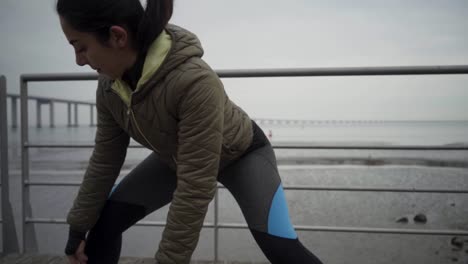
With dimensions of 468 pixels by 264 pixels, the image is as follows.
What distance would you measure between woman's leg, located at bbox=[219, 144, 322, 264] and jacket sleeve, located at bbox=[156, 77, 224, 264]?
236mm

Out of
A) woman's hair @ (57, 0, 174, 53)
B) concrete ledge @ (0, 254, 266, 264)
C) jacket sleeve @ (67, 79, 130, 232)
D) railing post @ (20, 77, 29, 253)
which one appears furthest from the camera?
railing post @ (20, 77, 29, 253)

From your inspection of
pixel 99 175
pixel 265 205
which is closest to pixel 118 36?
pixel 99 175

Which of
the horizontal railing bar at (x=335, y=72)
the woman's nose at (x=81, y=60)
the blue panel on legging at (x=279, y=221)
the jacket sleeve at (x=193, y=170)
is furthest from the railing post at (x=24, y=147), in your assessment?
the blue panel on legging at (x=279, y=221)

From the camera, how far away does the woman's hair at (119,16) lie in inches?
Answer: 30.4

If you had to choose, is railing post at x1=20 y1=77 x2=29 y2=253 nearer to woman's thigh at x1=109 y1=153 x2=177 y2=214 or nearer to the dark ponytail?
woman's thigh at x1=109 y1=153 x2=177 y2=214

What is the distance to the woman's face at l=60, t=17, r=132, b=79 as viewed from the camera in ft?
2.64

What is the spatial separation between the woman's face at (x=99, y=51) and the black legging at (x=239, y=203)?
1.42 ft

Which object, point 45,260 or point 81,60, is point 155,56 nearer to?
point 81,60

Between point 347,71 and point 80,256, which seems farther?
point 347,71

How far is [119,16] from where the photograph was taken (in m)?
0.79

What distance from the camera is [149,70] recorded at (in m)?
0.83

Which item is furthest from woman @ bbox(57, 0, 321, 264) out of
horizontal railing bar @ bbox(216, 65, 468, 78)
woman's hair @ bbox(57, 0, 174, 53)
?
horizontal railing bar @ bbox(216, 65, 468, 78)

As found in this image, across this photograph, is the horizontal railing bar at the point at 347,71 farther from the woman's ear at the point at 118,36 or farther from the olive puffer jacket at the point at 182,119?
the woman's ear at the point at 118,36

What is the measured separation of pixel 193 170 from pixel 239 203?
12.9 inches
